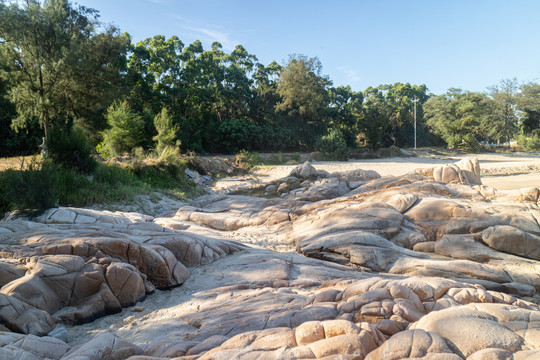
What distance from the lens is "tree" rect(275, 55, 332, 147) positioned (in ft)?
106

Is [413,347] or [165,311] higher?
[413,347]

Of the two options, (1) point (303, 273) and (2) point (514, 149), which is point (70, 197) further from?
(2) point (514, 149)

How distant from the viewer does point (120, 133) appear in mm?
18812

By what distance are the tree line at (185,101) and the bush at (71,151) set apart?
19.2 inches

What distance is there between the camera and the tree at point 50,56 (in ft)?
53.0

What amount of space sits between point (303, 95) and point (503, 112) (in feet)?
81.4

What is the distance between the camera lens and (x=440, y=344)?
256cm

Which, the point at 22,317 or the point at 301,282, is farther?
the point at 301,282

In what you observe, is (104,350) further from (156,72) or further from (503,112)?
(503,112)

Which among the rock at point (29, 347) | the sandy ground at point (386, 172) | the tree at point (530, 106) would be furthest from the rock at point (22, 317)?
the tree at point (530, 106)

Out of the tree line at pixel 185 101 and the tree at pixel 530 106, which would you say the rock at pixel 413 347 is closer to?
the tree line at pixel 185 101

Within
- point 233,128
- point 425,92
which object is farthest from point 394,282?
point 425,92

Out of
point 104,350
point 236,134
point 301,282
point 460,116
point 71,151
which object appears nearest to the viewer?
point 104,350

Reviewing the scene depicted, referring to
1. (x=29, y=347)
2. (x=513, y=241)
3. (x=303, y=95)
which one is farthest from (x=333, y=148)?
(x=29, y=347)
